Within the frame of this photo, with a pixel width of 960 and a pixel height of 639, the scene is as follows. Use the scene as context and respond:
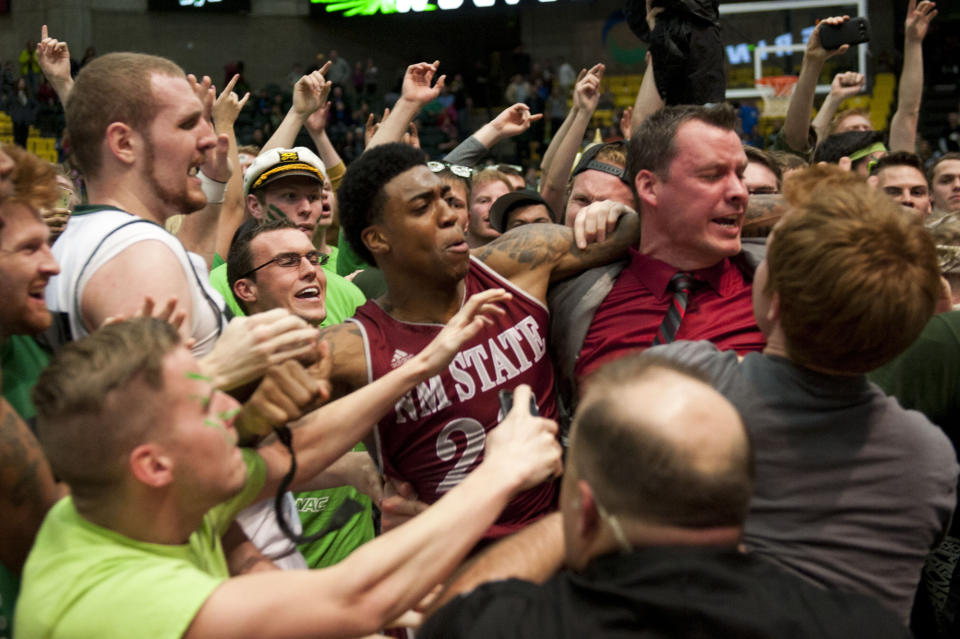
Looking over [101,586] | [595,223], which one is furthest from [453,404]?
[101,586]

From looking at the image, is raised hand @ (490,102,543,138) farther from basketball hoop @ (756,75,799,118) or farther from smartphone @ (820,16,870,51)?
basketball hoop @ (756,75,799,118)

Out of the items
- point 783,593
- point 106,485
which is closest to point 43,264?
point 106,485

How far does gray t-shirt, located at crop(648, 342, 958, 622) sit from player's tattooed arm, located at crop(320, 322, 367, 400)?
1.37m

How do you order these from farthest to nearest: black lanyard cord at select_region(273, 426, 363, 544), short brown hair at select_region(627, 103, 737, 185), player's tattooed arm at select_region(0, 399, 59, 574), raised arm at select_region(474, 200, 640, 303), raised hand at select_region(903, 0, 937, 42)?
raised hand at select_region(903, 0, 937, 42)
raised arm at select_region(474, 200, 640, 303)
short brown hair at select_region(627, 103, 737, 185)
black lanyard cord at select_region(273, 426, 363, 544)
player's tattooed arm at select_region(0, 399, 59, 574)

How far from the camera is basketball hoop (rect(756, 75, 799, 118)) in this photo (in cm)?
1070

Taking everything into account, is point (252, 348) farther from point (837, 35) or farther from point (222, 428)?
point (837, 35)

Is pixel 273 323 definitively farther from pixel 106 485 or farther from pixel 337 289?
pixel 337 289

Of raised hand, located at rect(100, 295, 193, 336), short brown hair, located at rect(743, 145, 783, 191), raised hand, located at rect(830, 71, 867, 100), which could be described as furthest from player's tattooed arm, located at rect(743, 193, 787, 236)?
raised hand, located at rect(830, 71, 867, 100)

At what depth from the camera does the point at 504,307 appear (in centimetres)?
323

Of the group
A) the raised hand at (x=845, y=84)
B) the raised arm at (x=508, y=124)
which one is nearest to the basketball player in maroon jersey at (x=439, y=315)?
the raised arm at (x=508, y=124)

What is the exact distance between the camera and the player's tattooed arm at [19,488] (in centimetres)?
200

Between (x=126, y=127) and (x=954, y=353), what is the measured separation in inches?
98.2

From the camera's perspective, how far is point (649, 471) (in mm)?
1591

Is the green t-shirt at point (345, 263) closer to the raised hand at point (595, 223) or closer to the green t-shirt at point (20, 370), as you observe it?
the raised hand at point (595, 223)
